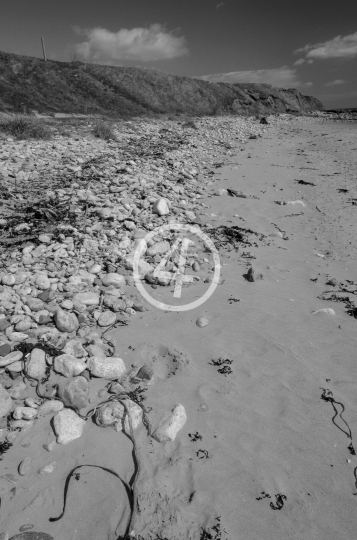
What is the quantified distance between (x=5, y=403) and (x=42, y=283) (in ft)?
4.77

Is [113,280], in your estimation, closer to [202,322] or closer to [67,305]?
[67,305]

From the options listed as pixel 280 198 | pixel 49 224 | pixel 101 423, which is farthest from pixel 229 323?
pixel 280 198

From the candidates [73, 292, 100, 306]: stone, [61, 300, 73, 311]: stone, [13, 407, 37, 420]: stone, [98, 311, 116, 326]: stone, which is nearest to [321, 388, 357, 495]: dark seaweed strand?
[98, 311, 116, 326]: stone

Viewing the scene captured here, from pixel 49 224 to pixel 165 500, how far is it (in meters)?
4.08

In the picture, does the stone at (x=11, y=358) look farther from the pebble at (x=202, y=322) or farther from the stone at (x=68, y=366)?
the pebble at (x=202, y=322)

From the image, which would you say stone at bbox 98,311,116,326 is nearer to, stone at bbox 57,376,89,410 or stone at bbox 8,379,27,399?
stone at bbox 57,376,89,410

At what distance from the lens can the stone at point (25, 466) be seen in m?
1.96

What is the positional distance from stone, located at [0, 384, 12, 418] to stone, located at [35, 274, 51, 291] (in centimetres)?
131

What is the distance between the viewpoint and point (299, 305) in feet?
12.5

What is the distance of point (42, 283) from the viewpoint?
3438 millimetres

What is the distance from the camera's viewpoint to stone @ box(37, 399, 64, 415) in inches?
90.7

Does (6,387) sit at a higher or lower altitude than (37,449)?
higher

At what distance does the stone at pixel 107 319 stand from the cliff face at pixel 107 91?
642 inches

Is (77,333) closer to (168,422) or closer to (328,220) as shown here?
(168,422)
